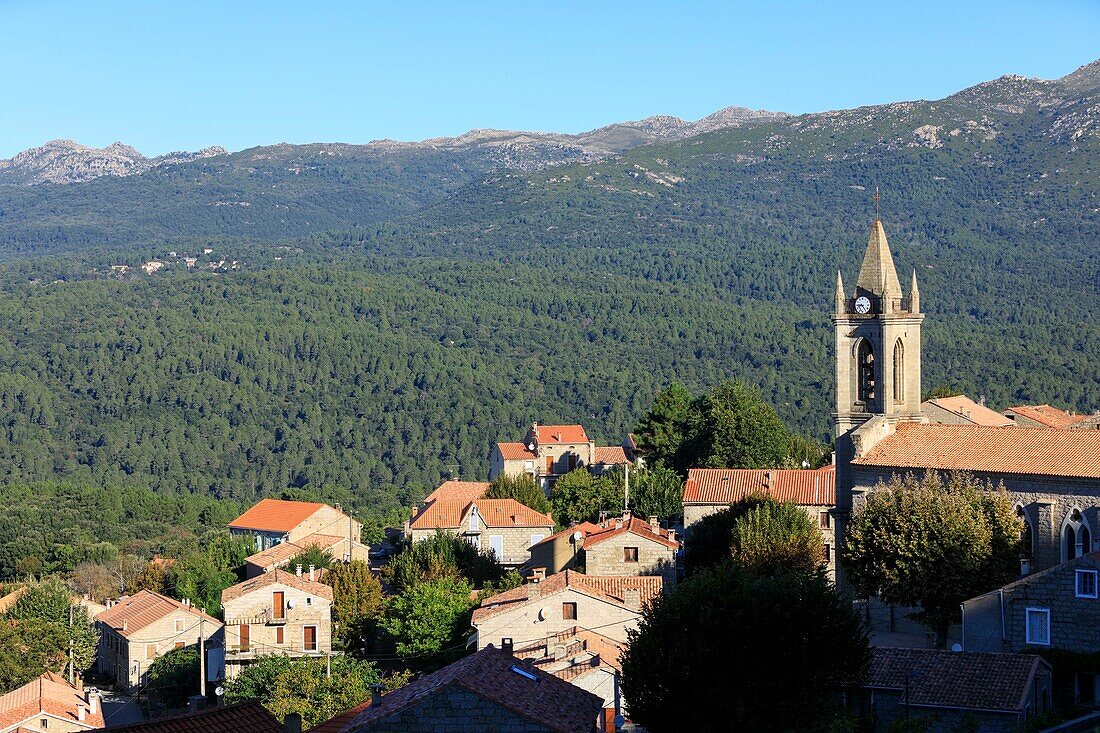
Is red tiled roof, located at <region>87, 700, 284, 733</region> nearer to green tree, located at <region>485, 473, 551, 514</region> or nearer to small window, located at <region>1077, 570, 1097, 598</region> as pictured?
small window, located at <region>1077, 570, 1097, 598</region>

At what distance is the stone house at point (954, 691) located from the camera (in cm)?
2744

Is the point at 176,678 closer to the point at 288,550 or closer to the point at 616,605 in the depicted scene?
the point at 288,550

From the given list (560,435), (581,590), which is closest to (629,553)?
(581,590)

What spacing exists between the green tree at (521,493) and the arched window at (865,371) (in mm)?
21109

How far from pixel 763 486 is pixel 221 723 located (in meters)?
28.6

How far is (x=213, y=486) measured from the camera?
146m

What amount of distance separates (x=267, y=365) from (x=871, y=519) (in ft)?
511

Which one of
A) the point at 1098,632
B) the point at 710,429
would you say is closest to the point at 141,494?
the point at 710,429

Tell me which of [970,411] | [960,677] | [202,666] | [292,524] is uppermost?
[960,677]

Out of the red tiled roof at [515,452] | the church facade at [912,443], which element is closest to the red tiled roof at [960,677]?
the church facade at [912,443]

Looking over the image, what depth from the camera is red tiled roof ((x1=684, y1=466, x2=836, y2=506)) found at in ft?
169

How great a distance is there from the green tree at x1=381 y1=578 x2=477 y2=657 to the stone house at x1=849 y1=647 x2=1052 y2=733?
16374mm

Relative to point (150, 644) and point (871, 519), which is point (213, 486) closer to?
point (150, 644)

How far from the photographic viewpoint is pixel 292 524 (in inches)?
3012
